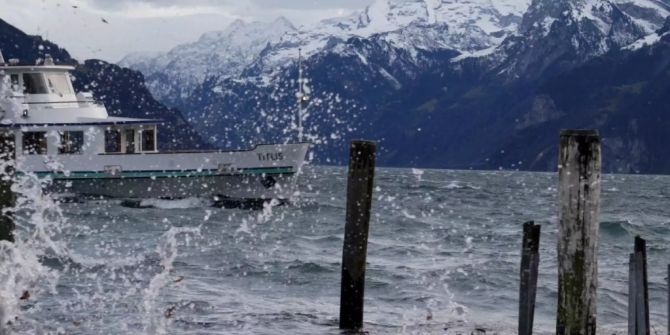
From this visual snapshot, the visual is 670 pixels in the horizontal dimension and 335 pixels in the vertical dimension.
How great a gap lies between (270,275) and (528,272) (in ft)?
49.8

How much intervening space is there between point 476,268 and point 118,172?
24.9 m

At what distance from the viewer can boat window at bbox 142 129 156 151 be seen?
56219 mm

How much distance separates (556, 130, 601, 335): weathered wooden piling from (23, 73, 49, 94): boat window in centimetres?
4310

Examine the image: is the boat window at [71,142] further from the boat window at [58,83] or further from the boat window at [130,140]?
the boat window at [130,140]

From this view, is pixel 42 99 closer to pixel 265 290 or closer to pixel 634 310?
pixel 265 290

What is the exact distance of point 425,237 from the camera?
46781mm

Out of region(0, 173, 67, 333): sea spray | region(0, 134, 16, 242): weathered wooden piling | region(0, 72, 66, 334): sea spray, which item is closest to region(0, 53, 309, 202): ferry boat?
region(0, 72, 66, 334): sea spray

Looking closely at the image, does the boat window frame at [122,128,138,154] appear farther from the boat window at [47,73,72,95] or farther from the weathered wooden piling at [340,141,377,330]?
the weathered wooden piling at [340,141,377,330]

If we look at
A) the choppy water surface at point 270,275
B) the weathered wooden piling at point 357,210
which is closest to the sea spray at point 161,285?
the choppy water surface at point 270,275

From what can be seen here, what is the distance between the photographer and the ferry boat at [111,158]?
2109 inches

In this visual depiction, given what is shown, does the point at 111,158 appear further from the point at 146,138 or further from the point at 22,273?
the point at 22,273

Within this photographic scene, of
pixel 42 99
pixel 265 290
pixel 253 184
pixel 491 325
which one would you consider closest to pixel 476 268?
pixel 265 290

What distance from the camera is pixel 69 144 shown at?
5481cm

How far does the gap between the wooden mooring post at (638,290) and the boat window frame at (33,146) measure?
137 feet
